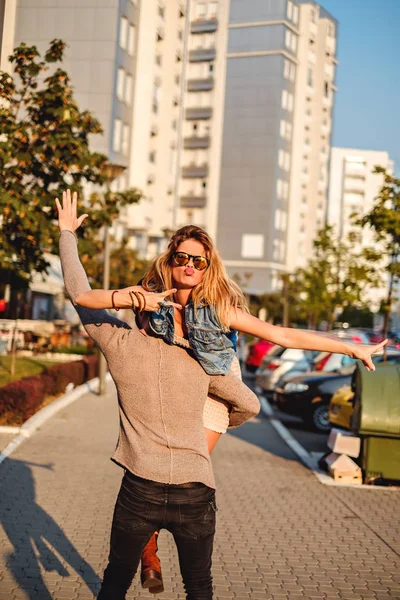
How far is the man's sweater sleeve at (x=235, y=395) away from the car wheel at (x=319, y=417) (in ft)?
42.8

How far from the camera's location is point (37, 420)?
13.6 metres

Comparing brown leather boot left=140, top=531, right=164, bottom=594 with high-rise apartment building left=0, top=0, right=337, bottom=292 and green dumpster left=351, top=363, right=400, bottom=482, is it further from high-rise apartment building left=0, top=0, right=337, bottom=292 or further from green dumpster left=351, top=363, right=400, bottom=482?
high-rise apartment building left=0, top=0, right=337, bottom=292

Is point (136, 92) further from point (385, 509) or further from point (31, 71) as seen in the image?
point (385, 509)

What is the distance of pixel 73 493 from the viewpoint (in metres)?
8.66

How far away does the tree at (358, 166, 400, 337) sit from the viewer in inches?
Result: 750

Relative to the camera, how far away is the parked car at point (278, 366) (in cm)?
2127

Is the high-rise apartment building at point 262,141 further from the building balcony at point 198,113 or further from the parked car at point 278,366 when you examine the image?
the parked car at point 278,366

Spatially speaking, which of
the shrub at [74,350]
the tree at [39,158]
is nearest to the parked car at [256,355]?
the shrub at [74,350]

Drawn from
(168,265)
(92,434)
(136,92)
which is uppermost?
(136,92)

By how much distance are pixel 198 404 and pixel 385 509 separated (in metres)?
6.17

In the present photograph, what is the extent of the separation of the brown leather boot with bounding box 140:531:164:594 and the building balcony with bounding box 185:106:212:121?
272ft

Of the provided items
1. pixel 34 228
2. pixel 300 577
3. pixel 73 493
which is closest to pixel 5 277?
pixel 34 228

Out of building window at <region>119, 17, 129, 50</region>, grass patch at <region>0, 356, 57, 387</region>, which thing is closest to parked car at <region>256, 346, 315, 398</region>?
grass patch at <region>0, 356, 57, 387</region>

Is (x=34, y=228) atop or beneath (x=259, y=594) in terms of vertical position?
atop
